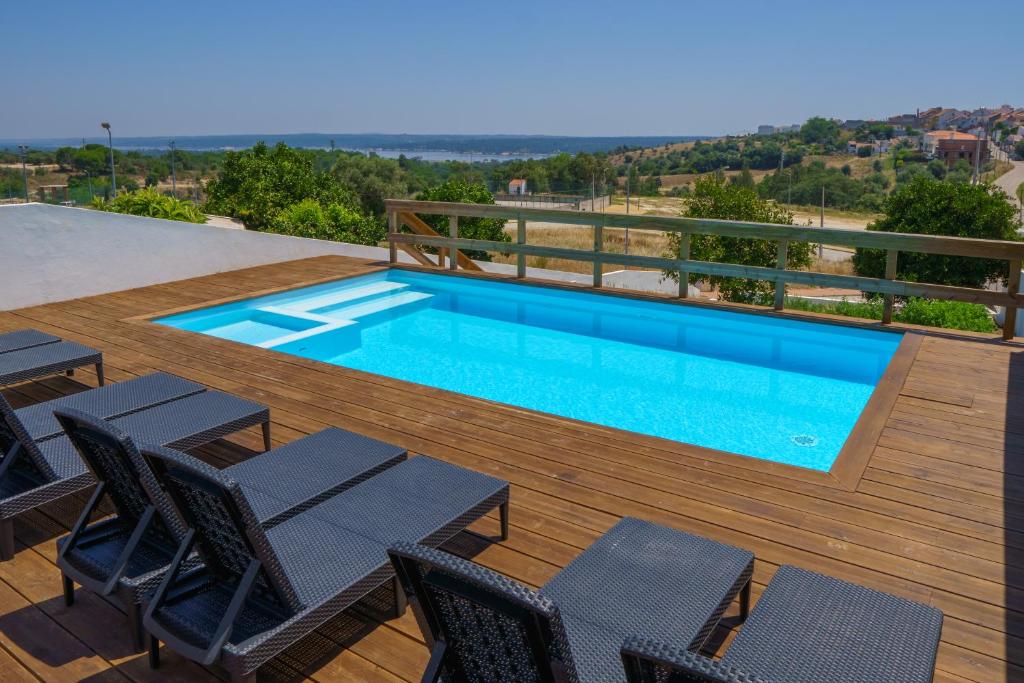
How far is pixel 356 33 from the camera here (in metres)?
54.6

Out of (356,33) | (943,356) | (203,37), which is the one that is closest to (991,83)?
(356,33)

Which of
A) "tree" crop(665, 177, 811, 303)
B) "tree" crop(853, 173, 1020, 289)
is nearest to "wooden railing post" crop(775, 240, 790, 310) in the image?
"tree" crop(665, 177, 811, 303)

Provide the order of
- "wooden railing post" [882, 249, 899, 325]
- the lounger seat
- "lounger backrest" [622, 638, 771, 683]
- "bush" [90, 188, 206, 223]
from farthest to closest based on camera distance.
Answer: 1. "bush" [90, 188, 206, 223]
2. "wooden railing post" [882, 249, 899, 325]
3. the lounger seat
4. "lounger backrest" [622, 638, 771, 683]

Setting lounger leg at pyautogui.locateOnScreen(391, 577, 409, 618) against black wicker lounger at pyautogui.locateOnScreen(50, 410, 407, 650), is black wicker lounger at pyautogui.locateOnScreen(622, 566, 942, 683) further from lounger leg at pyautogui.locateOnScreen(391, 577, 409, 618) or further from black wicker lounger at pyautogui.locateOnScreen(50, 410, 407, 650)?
black wicker lounger at pyautogui.locateOnScreen(50, 410, 407, 650)

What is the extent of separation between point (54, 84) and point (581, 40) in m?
39.2

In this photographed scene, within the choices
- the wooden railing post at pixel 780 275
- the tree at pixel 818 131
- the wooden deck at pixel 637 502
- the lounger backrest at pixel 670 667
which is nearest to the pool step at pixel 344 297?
the wooden deck at pixel 637 502

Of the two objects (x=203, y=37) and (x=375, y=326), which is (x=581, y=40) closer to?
(x=203, y=37)

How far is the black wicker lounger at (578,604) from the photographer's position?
4.99 feet

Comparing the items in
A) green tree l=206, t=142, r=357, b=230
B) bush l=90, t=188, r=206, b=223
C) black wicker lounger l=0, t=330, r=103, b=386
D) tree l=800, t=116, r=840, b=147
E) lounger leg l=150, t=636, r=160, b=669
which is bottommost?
lounger leg l=150, t=636, r=160, b=669

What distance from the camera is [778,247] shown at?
6.66 metres

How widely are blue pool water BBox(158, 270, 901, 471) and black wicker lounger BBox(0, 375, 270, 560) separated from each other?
2220 millimetres

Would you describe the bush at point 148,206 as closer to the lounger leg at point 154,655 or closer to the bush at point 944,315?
the bush at point 944,315

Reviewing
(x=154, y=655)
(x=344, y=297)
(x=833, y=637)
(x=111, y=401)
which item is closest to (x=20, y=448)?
(x=111, y=401)

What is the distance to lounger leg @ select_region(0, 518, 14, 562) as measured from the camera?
297 cm
